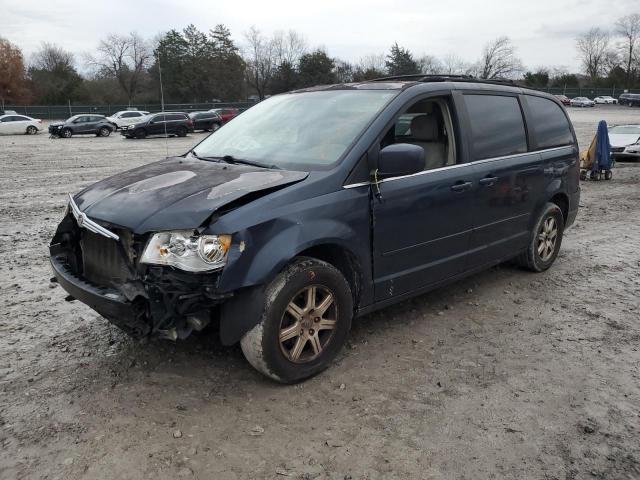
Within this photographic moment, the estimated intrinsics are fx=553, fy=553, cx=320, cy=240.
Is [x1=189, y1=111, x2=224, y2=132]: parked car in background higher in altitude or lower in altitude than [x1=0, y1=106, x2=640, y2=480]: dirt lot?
higher

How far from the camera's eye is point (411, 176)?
4.12 meters

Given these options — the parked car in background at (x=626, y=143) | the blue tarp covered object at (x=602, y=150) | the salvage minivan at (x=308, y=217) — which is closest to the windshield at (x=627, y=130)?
the parked car in background at (x=626, y=143)

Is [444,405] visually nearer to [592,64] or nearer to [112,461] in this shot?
[112,461]

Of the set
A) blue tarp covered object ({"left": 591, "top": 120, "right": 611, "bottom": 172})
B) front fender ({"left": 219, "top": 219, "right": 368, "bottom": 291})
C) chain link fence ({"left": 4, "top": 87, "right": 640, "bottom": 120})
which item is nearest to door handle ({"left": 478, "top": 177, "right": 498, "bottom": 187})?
front fender ({"left": 219, "top": 219, "right": 368, "bottom": 291})

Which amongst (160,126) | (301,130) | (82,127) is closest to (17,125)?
(82,127)

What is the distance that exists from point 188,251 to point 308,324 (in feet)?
3.08

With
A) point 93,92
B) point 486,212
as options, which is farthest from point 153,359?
point 93,92

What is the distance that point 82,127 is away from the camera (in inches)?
1316

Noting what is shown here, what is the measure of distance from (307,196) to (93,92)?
71.4 m

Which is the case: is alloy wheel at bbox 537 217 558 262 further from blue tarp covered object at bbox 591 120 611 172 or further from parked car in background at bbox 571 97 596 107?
parked car in background at bbox 571 97 596 107

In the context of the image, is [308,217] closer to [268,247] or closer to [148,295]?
[268,247]

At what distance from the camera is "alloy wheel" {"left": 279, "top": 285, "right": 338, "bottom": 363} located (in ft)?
11.3

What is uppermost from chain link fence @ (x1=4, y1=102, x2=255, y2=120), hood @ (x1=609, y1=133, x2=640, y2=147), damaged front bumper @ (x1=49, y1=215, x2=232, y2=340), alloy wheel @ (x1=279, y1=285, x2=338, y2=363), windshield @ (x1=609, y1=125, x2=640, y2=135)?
chain link fence @ (x1=4, y1=102, x2=255, y2=120)

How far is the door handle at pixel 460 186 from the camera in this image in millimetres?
4406
